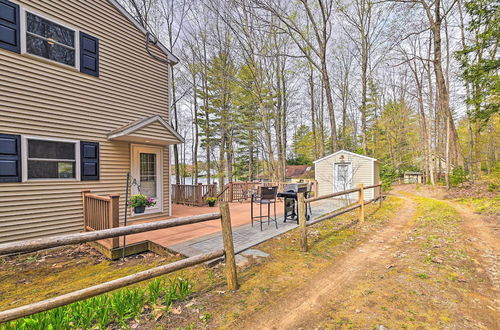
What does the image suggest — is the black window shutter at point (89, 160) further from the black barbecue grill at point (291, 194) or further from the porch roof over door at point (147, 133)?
the black barbecue grill at point (291, 194)

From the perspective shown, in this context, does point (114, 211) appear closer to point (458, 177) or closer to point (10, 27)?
point (10, 27)

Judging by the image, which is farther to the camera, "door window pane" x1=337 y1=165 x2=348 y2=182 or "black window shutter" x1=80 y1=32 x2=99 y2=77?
"door window pane" x1=337 y1=165 x2=348 y2=182

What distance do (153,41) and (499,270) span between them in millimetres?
9957

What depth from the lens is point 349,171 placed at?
1316 cm

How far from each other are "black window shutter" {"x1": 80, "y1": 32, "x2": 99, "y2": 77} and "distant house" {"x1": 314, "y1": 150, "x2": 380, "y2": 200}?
1159 cm

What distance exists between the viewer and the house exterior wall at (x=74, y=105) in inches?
186

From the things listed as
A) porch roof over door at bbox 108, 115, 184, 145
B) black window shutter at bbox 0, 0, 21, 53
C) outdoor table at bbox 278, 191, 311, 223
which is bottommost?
outdoor table at bbox 278, 191, 311, 223

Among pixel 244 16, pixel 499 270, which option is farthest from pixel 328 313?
pixel 244 16

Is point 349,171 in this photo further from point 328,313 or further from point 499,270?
point 328,313

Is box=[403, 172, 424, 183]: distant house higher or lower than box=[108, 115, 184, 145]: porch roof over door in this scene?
lower

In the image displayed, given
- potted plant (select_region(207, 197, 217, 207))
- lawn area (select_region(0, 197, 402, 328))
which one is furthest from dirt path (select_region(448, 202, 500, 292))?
potted plant (select_region(207, 197, 217, 207))

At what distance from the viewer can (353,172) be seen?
12.9 m

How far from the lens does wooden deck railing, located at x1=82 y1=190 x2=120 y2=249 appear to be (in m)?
4.27

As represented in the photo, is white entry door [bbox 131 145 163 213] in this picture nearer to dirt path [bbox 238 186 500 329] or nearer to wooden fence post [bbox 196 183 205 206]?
wooden fence post [bbox 196 183 205 206]
